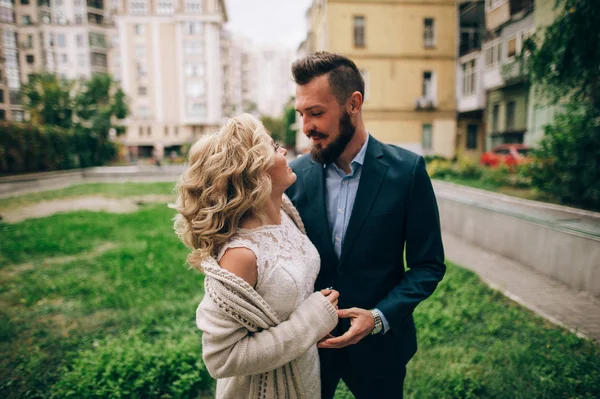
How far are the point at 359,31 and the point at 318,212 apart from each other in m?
23.2

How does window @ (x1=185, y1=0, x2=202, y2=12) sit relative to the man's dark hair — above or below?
above

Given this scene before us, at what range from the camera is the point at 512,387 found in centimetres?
297

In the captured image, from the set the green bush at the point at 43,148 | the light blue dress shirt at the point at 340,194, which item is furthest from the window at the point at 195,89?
the light blue dress shirt at the point at 340,194

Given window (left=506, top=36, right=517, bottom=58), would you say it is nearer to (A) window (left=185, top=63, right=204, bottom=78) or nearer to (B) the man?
(B) the man

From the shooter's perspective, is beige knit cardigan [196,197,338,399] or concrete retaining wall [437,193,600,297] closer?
beige knit cardigan [196,197,338,399]

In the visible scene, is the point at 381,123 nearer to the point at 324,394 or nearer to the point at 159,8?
the point at 324,394

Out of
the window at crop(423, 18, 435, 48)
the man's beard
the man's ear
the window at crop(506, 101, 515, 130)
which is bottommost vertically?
the man's beard

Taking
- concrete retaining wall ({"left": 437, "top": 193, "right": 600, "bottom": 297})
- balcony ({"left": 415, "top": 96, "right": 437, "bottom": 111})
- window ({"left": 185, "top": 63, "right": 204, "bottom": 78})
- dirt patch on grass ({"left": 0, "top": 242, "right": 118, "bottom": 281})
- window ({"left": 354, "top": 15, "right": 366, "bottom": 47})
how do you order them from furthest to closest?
window ({"left": 185, "top": 63, "right": 204, "bottom": 78}), balcony ({"left": 415, "top": 96, "right": 437, "bottom": 111}), window ({"left": 354, "top": 15, "right": 366, "bottom": 47}), dirt patch on grass ({"left": 0, "top": 242, "right": 118, "bottom": 281}), concrete retaining wall ({"left": 437, "top": 193, "right": 600, "bottom": 297})

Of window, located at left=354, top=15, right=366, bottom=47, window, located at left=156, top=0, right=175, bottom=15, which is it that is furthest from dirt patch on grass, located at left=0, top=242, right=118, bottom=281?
window, located at left=156, top=0, right=175, bottom=15

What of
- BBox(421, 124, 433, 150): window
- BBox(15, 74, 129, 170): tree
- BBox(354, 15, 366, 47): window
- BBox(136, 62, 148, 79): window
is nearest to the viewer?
BBox(354, 15, 366, 47): window

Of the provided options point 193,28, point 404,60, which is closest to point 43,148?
point 404,60

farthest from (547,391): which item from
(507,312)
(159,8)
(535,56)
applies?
(159,8)

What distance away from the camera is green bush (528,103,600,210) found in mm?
6332

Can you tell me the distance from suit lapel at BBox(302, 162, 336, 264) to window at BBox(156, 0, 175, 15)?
2228 inches
